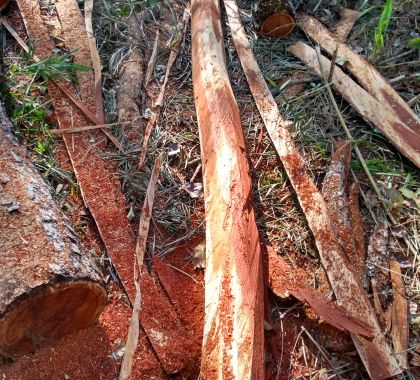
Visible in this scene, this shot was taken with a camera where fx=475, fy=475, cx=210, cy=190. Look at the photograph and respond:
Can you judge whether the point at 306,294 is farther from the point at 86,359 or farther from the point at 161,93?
the point at 161,93

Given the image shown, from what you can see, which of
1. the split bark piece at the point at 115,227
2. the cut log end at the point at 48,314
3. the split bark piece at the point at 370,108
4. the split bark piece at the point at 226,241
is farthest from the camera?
the split bark piece at the point at 370,108

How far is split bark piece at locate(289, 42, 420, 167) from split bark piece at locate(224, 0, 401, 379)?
1.33ft

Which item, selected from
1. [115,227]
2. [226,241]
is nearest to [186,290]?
[226,241]

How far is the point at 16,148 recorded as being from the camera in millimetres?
2391

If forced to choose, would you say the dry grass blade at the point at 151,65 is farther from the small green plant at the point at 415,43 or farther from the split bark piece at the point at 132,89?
the small green plant at the point at 415,43

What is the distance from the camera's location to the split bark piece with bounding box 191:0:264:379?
1961 millimetres

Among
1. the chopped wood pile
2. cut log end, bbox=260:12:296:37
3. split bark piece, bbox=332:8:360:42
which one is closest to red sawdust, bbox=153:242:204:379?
the chopped wood pile

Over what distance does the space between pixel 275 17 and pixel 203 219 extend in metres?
1.64

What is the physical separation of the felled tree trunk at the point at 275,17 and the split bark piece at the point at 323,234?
28cm

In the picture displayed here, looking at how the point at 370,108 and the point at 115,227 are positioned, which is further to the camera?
the point at 370,108

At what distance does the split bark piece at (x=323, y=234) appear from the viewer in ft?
7.09

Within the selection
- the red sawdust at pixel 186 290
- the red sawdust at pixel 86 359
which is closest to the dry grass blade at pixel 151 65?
the red sawdust at pixel 186 290

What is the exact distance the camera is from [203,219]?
8.86 ft

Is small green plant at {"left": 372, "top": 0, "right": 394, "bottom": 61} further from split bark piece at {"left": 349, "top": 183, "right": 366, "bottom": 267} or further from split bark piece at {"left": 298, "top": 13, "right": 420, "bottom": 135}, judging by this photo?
split bark piece at {"left": 349, "top": 183, "right": 366, "bottom": 267}
